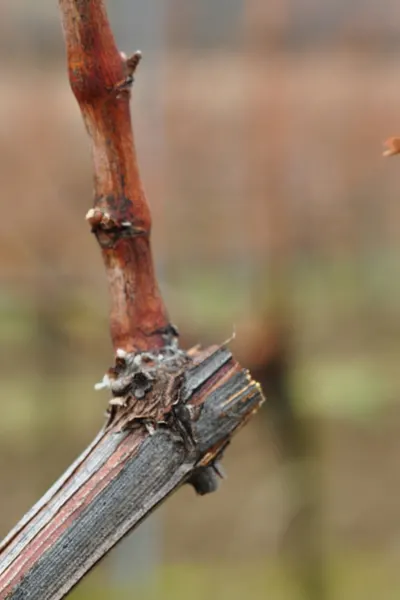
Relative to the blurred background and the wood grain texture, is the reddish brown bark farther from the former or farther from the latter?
the blurred background

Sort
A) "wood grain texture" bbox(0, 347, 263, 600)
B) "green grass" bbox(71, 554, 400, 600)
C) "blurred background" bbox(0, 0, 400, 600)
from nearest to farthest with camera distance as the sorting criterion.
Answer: "wood grain texture" bbox(0, 347, 263, 600) < "blurred background" bbox(0, 0, 400, 600) < "green grass" bbox(71, 554, 400, 600)

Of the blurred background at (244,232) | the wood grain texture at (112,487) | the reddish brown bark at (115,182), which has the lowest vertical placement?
the wood grain texture at (112,487)

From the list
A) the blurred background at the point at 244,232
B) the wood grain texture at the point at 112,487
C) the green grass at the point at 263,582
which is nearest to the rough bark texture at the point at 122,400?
the wood grain texture at the point at 112,487

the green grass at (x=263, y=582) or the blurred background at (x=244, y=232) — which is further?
the green grass at (x=263, y=582)

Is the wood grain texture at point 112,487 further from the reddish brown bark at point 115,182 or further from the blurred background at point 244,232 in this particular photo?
the blurred background at point 244,232

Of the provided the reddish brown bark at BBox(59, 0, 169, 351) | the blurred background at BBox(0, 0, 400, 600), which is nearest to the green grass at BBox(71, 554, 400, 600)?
the blurred background at BBox(0, 0, 400, 600)

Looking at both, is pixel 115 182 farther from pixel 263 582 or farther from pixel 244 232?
pixel 263 582
